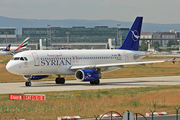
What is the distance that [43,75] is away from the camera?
44.8 meters

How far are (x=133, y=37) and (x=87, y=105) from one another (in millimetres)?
29255

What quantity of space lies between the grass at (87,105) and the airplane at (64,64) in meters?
9.38

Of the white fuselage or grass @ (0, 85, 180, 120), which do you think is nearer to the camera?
grass @ (0, 85, 180, 120)

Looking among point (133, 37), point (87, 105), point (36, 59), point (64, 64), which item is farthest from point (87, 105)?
point (133, 37)

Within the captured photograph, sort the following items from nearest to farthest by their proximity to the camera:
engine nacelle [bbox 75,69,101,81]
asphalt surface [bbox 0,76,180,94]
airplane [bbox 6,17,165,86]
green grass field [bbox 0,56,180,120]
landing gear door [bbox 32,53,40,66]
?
green grass field [bbox 0,56,180,120], asphalt surface [bbox 0,76,180,94], airplane [bbox 6,17,165,86], landing gear door [bbox 32,53,40,66], engine nacelle [bbox 75,69,101,81]

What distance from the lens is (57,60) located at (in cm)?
4359

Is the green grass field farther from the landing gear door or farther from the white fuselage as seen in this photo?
the landing gear door

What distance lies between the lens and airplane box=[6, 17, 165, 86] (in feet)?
135

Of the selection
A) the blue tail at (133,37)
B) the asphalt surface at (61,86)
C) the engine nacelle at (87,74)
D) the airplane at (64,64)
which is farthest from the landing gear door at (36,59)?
the blue tail at (133,37)

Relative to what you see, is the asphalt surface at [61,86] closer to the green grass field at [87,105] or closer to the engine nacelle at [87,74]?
the engine nacelle at [87,74]

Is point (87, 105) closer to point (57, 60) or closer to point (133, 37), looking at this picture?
point (57, 60)

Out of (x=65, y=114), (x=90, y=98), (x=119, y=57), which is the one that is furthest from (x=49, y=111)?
(x=119, y=57)

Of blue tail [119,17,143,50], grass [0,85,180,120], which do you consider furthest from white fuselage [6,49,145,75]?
grass [0,85,180,120]

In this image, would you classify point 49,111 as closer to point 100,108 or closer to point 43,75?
point 100,108
